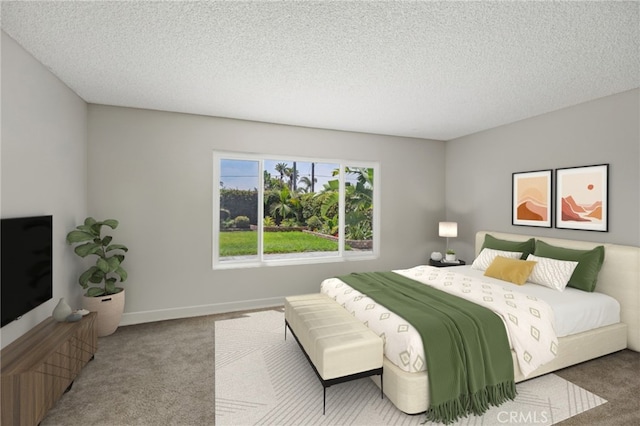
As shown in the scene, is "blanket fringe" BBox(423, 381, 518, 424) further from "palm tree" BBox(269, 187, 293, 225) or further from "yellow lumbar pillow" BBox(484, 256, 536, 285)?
"palm tree" BBox(269, 187, 293, 225)

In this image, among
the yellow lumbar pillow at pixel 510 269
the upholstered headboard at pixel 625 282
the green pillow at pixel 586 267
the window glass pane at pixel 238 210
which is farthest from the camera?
the window glass pane at pixel 238 210

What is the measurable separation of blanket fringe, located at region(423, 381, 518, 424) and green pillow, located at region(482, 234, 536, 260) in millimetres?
2047

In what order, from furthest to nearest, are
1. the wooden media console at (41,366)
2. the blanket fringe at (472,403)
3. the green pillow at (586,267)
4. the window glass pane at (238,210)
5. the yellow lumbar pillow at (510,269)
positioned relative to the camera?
1. the window glass pane at (238,210)
2. the yellow lumbar pillow at (510,269)
3. the green pillow at (586,267)
4. the blanket fringe at (472,403)
5. the wooden media console at (41,366)

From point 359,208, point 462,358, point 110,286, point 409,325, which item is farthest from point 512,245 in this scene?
point 110,286

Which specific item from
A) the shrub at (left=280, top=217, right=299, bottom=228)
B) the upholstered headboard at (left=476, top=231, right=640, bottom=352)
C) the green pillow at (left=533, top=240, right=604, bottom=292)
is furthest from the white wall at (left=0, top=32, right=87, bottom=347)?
the upholstered headboard at (left=476, top=231, right=640, bottom=352)

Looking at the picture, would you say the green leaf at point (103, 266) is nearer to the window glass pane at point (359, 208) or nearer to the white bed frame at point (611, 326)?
the white bed frame at point (611, 326)

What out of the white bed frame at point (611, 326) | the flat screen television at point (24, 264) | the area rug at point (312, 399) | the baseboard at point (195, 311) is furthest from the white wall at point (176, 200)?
the white bed frame at point (611, 326)

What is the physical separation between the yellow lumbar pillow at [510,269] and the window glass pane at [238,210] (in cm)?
319

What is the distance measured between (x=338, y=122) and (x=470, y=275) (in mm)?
2717

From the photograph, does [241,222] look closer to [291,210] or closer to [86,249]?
[291,210]

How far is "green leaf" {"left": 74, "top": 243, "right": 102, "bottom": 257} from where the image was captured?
3.08 m

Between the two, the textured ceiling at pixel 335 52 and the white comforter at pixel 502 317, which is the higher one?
the textured ceiling at pixel 335 52

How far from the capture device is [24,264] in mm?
2268
